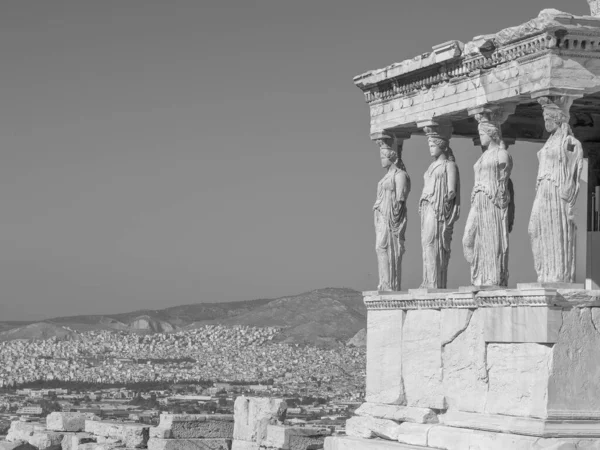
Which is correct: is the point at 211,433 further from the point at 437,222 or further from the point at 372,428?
the point at 437,222

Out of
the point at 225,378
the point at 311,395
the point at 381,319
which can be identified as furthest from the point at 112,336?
the point at 381,319

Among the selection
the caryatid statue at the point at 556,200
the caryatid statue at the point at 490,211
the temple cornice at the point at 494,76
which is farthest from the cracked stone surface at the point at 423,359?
the temple cornice at the point at 494,76

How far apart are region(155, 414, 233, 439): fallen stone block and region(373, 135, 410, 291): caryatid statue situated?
23.2 feet

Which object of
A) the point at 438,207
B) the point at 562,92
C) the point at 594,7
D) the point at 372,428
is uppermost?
the point at 594,7

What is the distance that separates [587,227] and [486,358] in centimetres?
→ 295

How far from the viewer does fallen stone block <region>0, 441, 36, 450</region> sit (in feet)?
79.9

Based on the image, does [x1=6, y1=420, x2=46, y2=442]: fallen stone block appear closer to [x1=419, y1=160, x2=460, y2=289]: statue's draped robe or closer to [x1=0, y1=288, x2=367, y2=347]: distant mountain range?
[x1=419, y1=160, x2=460, y2=289]: statue's draped robe

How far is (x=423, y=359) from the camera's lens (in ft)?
51.2

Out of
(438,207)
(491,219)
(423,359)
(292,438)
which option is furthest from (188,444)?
(491,219)

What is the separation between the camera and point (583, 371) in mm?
13789

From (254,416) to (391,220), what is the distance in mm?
7028

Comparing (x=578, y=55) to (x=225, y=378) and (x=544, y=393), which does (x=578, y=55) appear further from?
(x=225, y=378)

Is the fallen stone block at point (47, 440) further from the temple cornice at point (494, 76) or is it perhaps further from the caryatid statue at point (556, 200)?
the caryatid statue at point (556, 200)

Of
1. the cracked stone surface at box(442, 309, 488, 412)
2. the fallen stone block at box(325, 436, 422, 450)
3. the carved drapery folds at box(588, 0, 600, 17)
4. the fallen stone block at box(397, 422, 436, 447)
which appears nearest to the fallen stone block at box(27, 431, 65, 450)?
the fallen stone block at box(325, 436, 422, 450)
